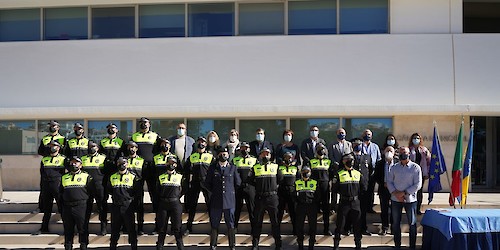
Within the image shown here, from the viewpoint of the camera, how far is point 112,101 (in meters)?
16.7

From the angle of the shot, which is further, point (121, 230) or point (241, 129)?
point (241, 129)

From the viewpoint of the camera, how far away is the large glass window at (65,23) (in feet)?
57.2

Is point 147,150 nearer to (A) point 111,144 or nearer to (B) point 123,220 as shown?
(A) point 111,144

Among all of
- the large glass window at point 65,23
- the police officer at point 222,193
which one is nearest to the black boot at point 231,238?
the police officer at point 222,193

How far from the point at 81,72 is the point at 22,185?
3813 mm

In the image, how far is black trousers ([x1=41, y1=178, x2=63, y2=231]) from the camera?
11758 millimetres

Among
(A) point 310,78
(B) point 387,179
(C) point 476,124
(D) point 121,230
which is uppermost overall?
(A) point 310,78

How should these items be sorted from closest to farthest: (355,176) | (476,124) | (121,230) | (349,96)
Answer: (355,176), (121,230), (349,96), (476,124)

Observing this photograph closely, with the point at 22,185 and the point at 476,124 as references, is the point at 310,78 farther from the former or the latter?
the point at 22,185

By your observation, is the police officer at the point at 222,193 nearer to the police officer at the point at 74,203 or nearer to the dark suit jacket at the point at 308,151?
the dark suit jacket at the point at 308,151

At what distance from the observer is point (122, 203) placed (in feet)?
35.7

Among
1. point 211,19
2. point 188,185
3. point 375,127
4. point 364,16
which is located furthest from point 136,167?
point 364,16

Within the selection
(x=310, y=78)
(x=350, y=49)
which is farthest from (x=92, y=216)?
(x=350, y=49)

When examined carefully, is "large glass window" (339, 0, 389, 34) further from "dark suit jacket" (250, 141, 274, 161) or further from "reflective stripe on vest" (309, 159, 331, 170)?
"reflective stripe on vest" (309, 159, 331, 170)
